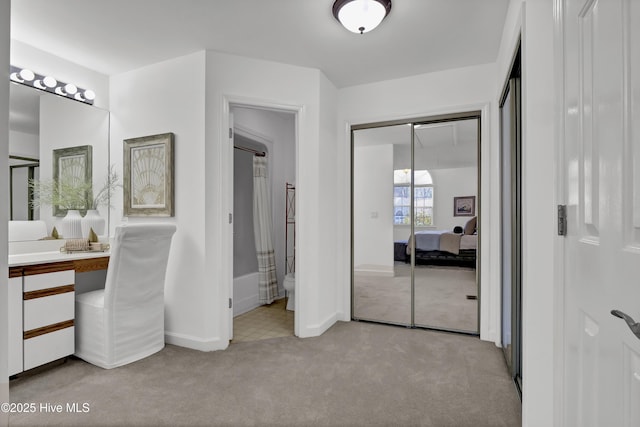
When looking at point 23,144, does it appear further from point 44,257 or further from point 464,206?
point 464,206

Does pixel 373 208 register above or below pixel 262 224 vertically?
above

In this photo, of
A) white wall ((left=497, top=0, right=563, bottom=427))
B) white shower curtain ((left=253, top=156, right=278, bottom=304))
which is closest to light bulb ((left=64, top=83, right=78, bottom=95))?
white shower curtain ((left=253, top=156, right=278, bottom=304))

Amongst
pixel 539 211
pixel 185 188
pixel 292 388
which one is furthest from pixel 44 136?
pixel 539 211

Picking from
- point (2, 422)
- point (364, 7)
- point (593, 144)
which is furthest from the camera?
point (364, 7)

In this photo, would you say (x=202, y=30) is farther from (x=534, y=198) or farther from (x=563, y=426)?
(x=563, y=426)

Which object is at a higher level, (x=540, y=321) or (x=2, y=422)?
(x=540, y=321)

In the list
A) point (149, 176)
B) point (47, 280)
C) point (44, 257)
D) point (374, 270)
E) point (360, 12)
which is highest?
point (360, 12)

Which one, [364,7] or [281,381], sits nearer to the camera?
[364,7]

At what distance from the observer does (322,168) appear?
3160 mm

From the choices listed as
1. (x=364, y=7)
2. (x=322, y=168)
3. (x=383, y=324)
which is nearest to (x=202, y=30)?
(x=364, y=7)

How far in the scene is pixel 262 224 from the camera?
13.5 ft

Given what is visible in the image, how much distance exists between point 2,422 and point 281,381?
4.50ft

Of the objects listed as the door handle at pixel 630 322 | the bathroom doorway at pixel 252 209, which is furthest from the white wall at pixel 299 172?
the door handle at pixel 630 322

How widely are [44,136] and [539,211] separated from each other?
11.7 ft
